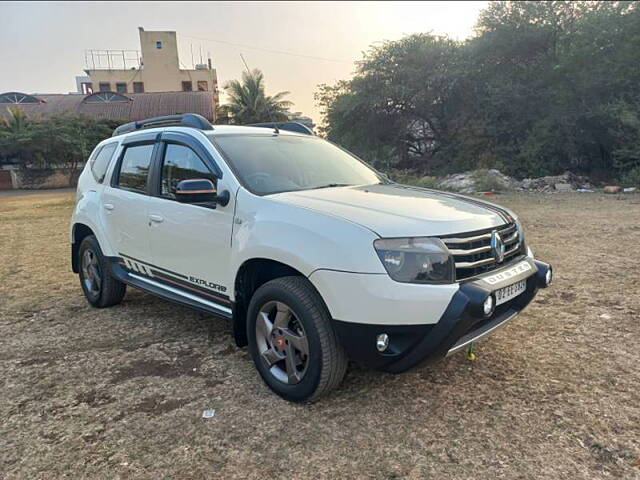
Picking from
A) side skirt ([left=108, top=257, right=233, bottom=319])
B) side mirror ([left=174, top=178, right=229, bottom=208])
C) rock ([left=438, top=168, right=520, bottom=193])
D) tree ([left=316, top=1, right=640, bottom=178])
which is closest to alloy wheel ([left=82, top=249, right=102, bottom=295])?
side skirt ([left=108, top=257, right=233, bottom=319])

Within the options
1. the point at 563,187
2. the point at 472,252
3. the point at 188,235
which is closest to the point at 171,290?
the point at 188,235

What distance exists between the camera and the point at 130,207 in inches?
170

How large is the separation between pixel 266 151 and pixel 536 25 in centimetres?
2046

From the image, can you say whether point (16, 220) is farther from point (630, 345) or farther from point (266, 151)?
point (630, 345)

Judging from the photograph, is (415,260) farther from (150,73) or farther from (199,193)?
(150,73)

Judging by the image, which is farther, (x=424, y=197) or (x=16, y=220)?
(x=16, y=220)

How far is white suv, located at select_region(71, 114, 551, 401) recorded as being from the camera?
262 centimetres

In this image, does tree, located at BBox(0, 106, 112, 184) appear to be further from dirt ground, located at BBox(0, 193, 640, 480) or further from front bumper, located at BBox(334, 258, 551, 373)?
front bumper, located at BBox(334, 258, 551, 373)

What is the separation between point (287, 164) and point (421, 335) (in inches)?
71.4

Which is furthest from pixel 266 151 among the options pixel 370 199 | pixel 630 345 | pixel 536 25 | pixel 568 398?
pixel 536 25

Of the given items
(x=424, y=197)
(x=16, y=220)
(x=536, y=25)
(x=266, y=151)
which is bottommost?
(x=16, y=220)

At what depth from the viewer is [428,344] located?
2.58 metres

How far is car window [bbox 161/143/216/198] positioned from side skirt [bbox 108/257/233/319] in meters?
0.72

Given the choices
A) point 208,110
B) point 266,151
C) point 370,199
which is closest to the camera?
point 370,199
